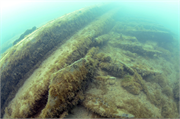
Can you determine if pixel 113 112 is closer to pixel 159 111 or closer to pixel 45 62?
pixel 159 111

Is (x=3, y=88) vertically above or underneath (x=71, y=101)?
above

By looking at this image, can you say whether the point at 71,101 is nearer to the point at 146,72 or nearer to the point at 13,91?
the point at 13,91

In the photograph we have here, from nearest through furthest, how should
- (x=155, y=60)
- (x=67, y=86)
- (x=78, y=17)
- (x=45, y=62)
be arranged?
1. (x=67, y=86)
2. (x=45, y=62)
3. (x=155, y=60)
4. (x=78, y=17)

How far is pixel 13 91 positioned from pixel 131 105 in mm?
7361

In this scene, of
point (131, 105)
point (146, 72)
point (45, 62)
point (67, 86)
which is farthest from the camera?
point (146, 72)

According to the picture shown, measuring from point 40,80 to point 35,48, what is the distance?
330 centimetres

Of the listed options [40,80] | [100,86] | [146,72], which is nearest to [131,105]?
[100,86]

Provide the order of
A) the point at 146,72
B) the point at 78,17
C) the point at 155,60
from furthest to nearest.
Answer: the point at 78,17, the point at 155,60, the point at 146,72

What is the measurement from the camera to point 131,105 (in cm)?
445

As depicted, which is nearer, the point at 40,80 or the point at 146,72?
the point at 40,80

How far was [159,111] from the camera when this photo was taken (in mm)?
5000

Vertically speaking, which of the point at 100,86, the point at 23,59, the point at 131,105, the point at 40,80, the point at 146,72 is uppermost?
the point at 23,59

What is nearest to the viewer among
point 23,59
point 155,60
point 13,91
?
point 13,91

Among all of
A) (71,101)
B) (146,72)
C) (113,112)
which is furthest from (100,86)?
(146,72)
